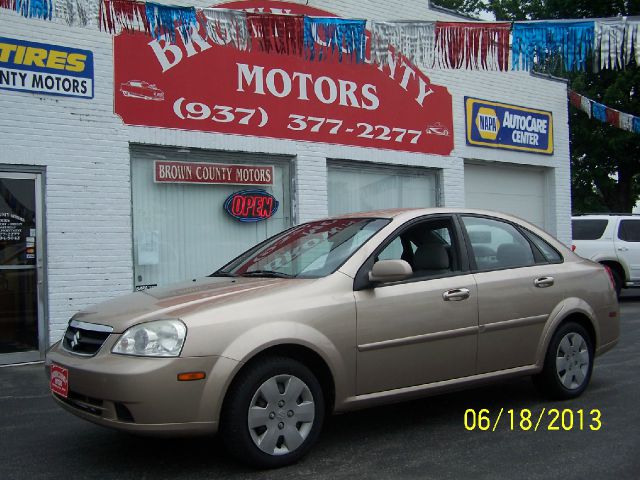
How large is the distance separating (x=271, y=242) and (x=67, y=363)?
1928 mm

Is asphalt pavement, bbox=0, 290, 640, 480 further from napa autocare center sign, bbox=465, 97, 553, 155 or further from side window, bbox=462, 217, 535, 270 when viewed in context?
napa autocare center sign, bbox=465, 97, 553, 155

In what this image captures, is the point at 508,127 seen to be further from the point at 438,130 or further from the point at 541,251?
the point at 541,251

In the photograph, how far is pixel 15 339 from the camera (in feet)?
26.1

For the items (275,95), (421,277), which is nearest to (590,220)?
(275,95)

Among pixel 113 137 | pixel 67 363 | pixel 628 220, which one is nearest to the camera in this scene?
pixel 67 363

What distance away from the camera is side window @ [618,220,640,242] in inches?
536

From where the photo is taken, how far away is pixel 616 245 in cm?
1360

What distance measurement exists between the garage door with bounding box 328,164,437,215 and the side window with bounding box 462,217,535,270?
5423mm

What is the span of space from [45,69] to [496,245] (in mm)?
5805

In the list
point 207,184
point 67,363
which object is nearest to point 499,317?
point 67,363

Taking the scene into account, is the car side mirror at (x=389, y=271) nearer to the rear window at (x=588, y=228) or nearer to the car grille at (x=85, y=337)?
the car grille at (x=85, y=337)

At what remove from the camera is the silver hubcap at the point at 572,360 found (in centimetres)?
532

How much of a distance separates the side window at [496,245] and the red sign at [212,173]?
5.00m

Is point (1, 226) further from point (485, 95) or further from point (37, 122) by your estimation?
point (485, 95)
